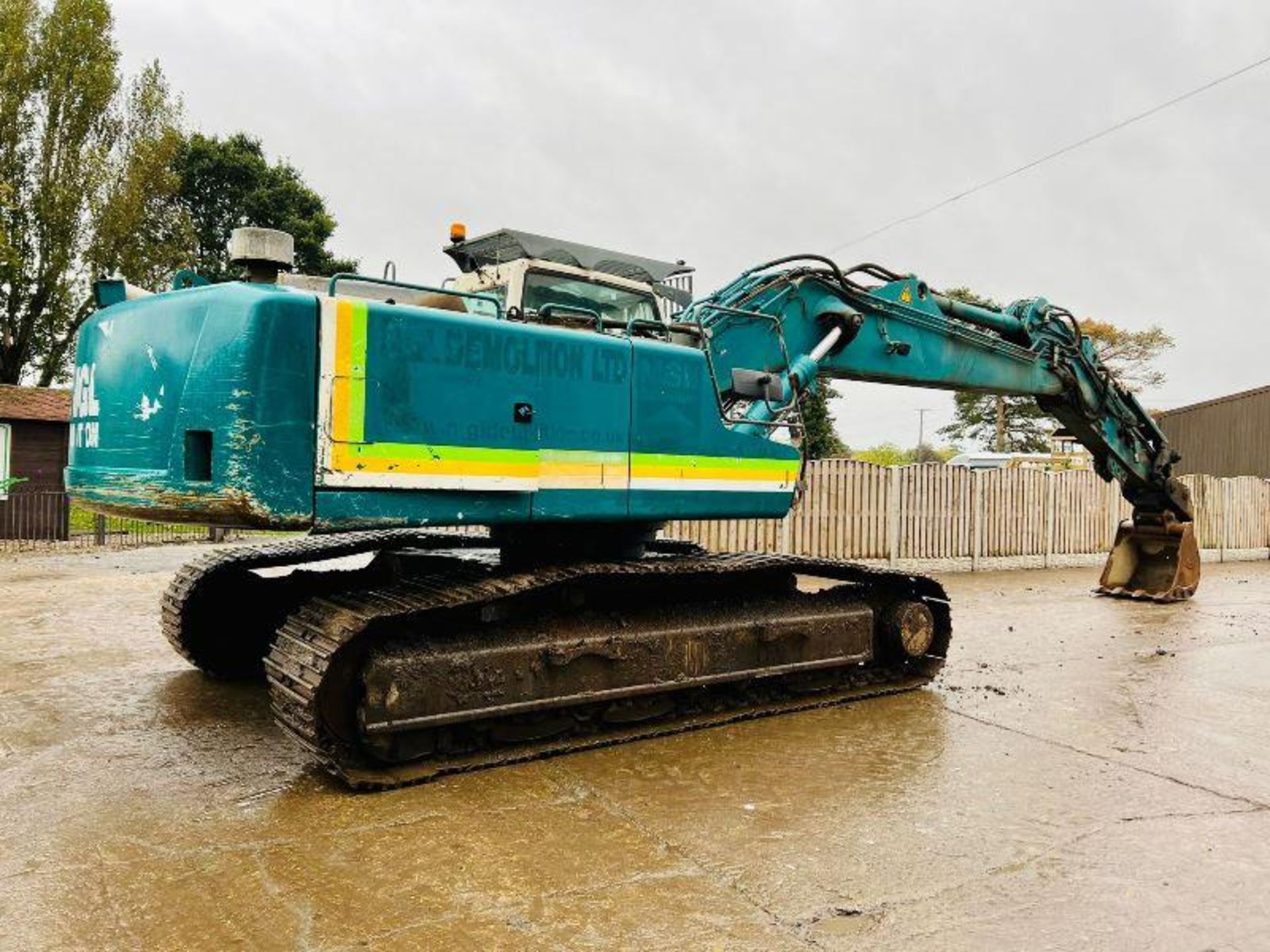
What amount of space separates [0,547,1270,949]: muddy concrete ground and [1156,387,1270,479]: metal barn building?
2412 cm

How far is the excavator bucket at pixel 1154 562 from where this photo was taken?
10742mm

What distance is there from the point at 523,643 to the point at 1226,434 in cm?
2879

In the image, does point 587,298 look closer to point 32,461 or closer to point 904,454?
point 32,461

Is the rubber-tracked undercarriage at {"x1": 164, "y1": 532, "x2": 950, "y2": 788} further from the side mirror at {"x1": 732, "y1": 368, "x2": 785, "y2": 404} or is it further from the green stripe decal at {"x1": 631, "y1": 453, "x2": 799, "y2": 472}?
the side mirror at {"x1": 732, "y1": 368, "x2": 785, "y2": 404}

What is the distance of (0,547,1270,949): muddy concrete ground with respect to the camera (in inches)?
116

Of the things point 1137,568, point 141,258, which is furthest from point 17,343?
point 1137,568

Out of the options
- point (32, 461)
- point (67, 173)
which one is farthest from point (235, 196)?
point (32, 461)

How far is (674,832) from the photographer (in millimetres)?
3701

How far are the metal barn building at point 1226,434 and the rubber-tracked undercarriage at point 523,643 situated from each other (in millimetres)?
24755

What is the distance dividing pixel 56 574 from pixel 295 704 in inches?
352

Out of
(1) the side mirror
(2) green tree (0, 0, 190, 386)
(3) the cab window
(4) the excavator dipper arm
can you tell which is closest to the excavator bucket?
(4) the excavator dipper arm

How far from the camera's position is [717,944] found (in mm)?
2820

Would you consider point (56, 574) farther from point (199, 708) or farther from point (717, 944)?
point (717, 944)

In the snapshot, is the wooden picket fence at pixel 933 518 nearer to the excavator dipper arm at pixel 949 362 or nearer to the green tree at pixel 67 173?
the excavator dipper arm at pixel 949 362
